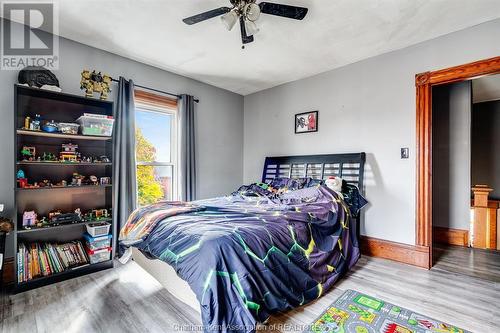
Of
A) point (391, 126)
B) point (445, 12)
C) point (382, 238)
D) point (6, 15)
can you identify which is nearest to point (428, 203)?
point (382, 238)

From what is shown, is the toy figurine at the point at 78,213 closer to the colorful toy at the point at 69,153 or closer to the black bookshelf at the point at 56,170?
the black bookshelf at the point at 56,170

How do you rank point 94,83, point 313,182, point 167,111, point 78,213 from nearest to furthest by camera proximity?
point 78,213, point 94,83, point 313,182, point 167,111

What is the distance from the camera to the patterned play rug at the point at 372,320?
1.68 metres

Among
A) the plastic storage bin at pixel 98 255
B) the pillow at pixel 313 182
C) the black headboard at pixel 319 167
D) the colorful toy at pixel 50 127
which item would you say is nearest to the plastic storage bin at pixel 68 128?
the colorful toy at pixel 50 127

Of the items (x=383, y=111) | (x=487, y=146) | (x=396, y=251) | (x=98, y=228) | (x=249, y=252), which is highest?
(x=383, y=111)

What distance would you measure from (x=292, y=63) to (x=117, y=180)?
281cm

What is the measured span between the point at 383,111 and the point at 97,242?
3.79 m

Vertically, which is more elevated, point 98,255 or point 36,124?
point 36,124

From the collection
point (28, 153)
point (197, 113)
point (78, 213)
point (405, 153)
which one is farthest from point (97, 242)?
point (405, 153)

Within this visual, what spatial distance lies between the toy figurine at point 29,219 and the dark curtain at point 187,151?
1.73m

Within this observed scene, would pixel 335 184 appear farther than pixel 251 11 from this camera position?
Yes

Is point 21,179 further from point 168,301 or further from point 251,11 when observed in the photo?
point 251,11

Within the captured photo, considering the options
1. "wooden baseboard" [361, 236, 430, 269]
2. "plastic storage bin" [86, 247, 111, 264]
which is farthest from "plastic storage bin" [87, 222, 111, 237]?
"wooden baseboard" [361, 236, 430, 269]

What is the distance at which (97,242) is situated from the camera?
2680 mm
